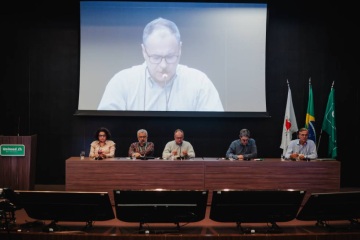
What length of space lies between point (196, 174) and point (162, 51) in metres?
2.48

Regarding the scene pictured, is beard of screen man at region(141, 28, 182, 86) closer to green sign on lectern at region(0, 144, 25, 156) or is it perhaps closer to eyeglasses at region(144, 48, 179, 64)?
eyeglasses at region(144, 48, 179, 64)

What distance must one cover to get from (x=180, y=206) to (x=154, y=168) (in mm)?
2518

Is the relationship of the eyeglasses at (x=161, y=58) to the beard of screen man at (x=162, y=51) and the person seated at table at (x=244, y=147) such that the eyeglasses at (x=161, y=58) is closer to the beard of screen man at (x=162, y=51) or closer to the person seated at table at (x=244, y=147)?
the beard of screen man at (x=162, y=51)

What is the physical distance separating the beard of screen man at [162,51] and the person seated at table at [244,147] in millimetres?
1731

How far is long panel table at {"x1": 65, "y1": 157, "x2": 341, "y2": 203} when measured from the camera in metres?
6.86

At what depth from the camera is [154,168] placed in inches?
Result: 271

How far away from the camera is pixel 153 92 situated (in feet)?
27.1

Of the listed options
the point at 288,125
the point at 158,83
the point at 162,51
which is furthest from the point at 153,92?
the point at 288,125

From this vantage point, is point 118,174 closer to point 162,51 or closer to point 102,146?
point 102,146

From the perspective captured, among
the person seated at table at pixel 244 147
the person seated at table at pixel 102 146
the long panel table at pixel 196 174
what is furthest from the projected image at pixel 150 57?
the long panel table at pixel 196 174

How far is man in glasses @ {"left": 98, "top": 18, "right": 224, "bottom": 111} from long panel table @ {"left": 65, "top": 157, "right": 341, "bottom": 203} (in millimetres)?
1612

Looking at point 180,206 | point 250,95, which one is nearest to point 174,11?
point 250,95

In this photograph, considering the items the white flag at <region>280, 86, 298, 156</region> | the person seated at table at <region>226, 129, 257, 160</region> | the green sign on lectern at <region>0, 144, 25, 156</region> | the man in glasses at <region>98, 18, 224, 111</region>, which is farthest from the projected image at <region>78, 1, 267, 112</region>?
the green sign on lectern at <region>0, 144, 25, 156</region>

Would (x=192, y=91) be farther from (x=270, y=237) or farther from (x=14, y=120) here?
(x=270, y=237)
